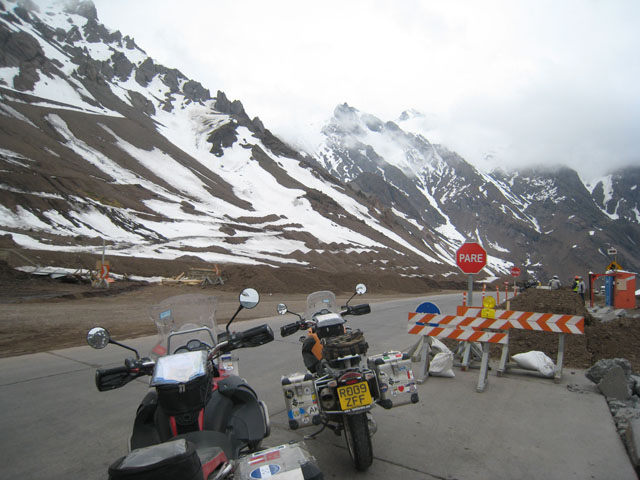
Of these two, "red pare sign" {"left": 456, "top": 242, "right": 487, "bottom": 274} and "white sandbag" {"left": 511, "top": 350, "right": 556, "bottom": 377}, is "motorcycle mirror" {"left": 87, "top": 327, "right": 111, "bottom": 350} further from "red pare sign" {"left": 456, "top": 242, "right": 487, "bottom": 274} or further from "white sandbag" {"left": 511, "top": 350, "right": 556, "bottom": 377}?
"white sandbag" {"left": 511, "top": 350, "right": 556, "bottom": 377}

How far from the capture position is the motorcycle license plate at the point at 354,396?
3537mm

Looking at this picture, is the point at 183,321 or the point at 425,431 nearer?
the point at 183,321

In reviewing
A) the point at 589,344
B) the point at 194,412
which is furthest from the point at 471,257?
the point at 194,412

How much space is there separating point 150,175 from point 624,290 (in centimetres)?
6891

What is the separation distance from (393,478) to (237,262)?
3963 cm

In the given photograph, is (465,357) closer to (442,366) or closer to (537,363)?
(442,366)

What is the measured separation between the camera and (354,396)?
3.58 metres

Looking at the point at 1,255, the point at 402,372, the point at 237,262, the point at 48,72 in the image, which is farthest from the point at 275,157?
the point at 402,372

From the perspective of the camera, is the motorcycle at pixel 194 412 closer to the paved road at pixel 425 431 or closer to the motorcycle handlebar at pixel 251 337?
the motorcycle handlebar at pixel 251 337

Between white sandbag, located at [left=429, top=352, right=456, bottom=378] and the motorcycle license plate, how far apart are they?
3475 mm

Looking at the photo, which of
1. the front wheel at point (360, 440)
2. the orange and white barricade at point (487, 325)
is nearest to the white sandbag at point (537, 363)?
the orange and white barricade at point (487, 325)

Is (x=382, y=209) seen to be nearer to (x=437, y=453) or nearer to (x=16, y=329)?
(x=16, y=329)

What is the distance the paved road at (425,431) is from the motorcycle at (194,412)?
1271 millimetres

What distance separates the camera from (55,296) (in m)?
21.1
